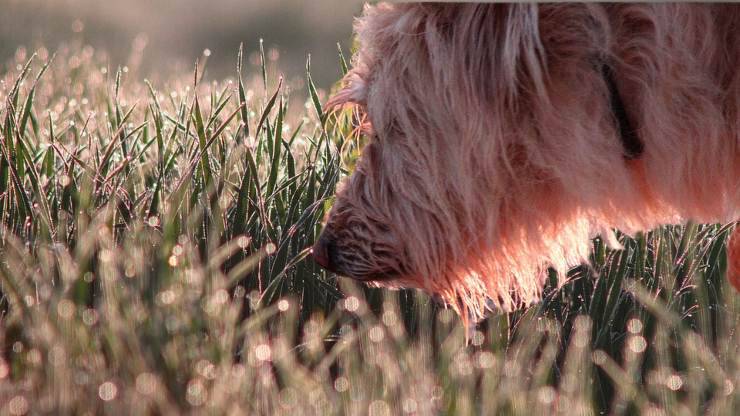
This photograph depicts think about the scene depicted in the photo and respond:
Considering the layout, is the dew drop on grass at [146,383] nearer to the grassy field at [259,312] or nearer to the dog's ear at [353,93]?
the grassy field at [259,312]

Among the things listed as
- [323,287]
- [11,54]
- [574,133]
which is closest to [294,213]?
[323,287]

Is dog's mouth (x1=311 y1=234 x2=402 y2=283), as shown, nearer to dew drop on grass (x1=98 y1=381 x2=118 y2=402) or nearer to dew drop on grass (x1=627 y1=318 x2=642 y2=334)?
dew drop on grass (x1=98 y1=381 x2=118 y2=402)

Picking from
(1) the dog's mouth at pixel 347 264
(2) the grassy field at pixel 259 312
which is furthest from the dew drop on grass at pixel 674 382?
(1) the dog's mouth at pixel 347 264

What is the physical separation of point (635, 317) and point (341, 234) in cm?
130

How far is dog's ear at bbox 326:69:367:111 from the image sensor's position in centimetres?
307

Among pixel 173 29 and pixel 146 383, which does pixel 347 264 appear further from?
pixel 173 29

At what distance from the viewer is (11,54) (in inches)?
240

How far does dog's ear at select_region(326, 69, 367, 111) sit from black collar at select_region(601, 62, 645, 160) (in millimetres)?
723

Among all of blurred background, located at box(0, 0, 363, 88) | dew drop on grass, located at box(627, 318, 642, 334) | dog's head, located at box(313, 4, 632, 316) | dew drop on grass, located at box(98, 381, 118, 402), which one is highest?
blurred background, located at box(0, 0, 363, 88)

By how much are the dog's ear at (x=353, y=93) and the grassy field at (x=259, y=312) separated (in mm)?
282

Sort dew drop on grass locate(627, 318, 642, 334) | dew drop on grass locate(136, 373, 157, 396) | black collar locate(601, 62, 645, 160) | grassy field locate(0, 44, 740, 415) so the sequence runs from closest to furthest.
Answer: dew drop on grass locate(136, 373, 157, 396), grassy field locate(0, 44, 740, 415), black collar locate(601, 62, 645, 160), dew drop on grass locate(627, 318, 642, 334)

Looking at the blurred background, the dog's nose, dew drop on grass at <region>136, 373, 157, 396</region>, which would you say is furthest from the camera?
the blurred background

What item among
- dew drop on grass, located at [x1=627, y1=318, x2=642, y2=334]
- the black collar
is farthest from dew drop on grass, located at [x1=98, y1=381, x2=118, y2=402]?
dew drop on grass, located at [x1=627, y1=318, x2=642, y2=334]

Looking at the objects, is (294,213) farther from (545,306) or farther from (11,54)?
(11,54)
